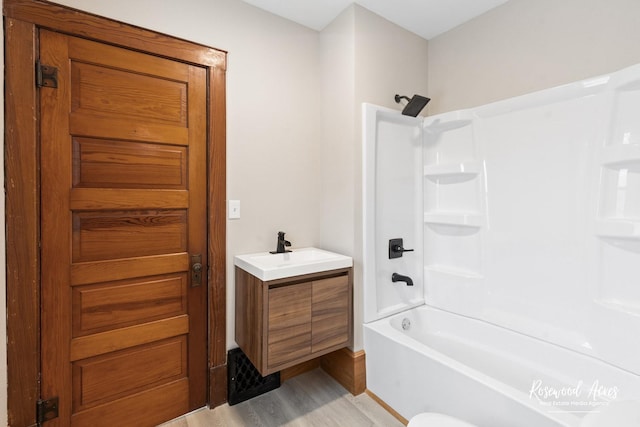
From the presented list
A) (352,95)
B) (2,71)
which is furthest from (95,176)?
(352,95)

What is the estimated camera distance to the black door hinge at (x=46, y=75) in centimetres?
141

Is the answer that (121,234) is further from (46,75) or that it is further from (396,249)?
(396,249)

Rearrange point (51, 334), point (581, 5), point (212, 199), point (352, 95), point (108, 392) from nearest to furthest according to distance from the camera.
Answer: point (51, 334)
point (108, 392)
point (581, 5)
point (212, 199)
point (352, 95)

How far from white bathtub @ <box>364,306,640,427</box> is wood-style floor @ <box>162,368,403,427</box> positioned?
0.46ft

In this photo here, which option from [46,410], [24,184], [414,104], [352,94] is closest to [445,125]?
[414,104]

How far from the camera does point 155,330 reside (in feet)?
5.53

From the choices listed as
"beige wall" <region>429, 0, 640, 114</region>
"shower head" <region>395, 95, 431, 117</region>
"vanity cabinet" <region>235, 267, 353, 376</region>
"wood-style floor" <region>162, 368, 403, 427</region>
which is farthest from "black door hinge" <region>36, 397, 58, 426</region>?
"beige wall" <region>429, 0, 640, 114</region>

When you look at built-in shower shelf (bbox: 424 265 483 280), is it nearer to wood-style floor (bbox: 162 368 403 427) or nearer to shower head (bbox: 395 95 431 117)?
wood-style floor (bbox: 162 368 403 427)

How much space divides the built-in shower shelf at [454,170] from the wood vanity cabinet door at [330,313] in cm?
110

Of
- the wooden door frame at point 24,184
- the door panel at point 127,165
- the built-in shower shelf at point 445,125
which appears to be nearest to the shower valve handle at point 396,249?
the built-in shower shelf at point 445,125

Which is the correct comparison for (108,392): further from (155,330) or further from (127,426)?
(155,330)

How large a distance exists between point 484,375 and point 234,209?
1.65 m

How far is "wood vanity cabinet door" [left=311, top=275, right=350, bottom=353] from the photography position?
180 centimetres

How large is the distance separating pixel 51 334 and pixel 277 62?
6.69 ft
